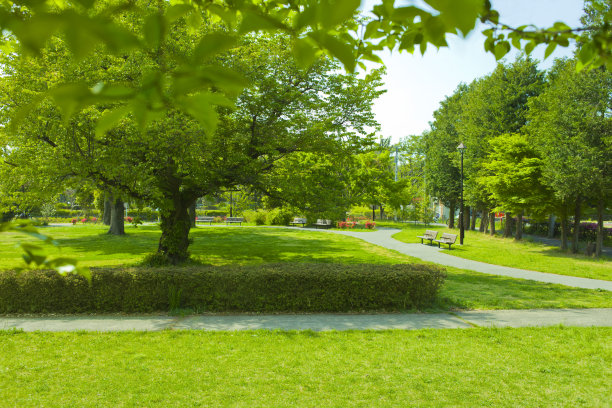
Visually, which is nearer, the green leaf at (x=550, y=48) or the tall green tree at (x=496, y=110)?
the green leaf at (x=550, y=48)

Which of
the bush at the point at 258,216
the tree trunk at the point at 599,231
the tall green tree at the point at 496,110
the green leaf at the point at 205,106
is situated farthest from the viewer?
the bush at the point at 258,216

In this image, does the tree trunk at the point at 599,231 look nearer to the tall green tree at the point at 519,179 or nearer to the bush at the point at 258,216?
the tall green tree at the point at 519,179

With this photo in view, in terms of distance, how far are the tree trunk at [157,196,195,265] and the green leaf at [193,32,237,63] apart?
11.9 meters

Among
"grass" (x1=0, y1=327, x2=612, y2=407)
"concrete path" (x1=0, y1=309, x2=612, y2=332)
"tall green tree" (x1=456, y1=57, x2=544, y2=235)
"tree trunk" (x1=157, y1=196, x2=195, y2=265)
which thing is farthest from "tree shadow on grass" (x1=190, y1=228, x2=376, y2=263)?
"tall green tree" (x1=456, y1=57, x2=544, y2=235)

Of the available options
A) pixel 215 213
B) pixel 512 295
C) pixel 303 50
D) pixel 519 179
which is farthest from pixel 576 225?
pixel 215 213

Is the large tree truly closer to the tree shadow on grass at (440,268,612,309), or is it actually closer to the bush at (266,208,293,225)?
the tree shadow on grass at (440,268,612,309)

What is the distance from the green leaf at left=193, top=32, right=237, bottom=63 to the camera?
1.06m

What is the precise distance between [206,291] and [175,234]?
4940 millimetres

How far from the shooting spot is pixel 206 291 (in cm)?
809

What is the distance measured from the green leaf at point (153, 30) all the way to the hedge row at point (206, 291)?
725 centimetres

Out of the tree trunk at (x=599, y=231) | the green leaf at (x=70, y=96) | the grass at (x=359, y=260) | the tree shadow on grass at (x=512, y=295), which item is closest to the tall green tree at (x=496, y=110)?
the tree trunk at (x=599, y=231)

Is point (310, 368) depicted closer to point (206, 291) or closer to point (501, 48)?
point (206, 291)

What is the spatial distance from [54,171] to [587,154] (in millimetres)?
20921

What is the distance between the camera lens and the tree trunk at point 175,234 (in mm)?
12453
